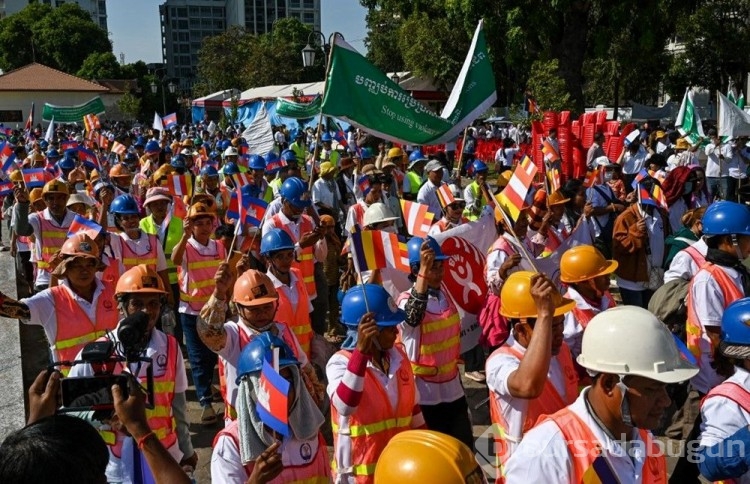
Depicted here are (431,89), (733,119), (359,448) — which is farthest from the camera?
(431,89)

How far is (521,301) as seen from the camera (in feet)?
11.7

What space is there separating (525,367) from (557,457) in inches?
27.9

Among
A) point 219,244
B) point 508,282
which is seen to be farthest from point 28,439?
point 219,244

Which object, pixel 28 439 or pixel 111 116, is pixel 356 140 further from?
pixel 111 116

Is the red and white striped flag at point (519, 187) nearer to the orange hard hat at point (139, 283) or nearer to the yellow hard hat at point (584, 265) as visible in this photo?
the yellow hard hat at point (584, 265)

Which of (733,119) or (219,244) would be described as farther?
(733,119)

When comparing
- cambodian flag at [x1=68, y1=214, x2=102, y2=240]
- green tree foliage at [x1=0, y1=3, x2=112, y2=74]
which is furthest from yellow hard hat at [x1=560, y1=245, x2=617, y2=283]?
green tree foliage at [x1=0, y1=3, x2=112, y2=74]

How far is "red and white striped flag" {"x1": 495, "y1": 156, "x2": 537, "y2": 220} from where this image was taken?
5.68 metres

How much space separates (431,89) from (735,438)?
35.7 metres

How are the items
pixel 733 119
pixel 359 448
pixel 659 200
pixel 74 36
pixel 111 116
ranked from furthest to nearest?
pixel 74 36, pixel 111 116, pixel 733 119, pixel 659 200, pixel 359 448

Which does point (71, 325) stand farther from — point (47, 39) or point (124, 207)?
point (47, 39)

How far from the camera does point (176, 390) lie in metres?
3.96

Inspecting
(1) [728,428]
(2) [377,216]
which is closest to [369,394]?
(1) [728,428]

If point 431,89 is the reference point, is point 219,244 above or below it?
below
